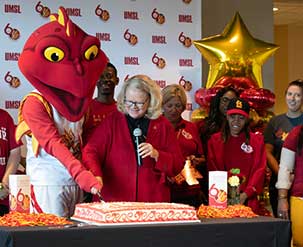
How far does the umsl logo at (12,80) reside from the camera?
436cm

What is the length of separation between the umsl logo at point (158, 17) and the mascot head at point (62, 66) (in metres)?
1.95

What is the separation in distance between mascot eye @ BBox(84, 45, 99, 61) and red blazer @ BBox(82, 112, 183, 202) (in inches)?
11.4

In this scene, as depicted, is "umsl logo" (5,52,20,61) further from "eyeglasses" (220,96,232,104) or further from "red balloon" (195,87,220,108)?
"eyeglasses" (220,96,232,104)

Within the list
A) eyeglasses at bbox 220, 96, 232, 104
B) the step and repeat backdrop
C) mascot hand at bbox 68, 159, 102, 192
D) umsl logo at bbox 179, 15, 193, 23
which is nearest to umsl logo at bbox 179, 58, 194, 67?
the step and repeat backdrop

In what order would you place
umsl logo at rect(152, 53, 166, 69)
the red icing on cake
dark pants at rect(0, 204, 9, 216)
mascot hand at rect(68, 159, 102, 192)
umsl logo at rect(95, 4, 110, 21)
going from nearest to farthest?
1. the red icing on cake
2. mascot hand at rect(68, 159, 102, 192)
3. dark pants at rect(0, 204, 9, 216)
4. umsl logo at rect(95, 4, 110, 21)
5. umsl logo at rect(152, 53, 166, 69)

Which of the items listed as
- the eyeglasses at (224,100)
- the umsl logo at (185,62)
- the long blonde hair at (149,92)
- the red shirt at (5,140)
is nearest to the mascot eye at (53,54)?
the long blonde hair at (149,92)

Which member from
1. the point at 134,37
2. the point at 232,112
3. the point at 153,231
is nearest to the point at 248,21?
the point at 134,37

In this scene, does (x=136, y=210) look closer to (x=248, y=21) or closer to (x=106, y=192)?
(x=106, y=192)

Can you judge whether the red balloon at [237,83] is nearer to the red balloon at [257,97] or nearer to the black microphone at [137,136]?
the red balloon at [257,97]

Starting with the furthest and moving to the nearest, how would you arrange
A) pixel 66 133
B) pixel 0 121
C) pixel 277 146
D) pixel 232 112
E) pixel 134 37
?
pixel 134 37
pixel 277 146
pixel 232 112
pixel 0 121
pixel 66 133

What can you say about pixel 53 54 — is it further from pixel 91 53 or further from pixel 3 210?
pixel 3 210

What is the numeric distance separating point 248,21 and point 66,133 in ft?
12.0

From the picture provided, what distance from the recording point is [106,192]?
9.37ft

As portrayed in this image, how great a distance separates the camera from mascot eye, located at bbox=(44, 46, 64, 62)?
2.79 meters
